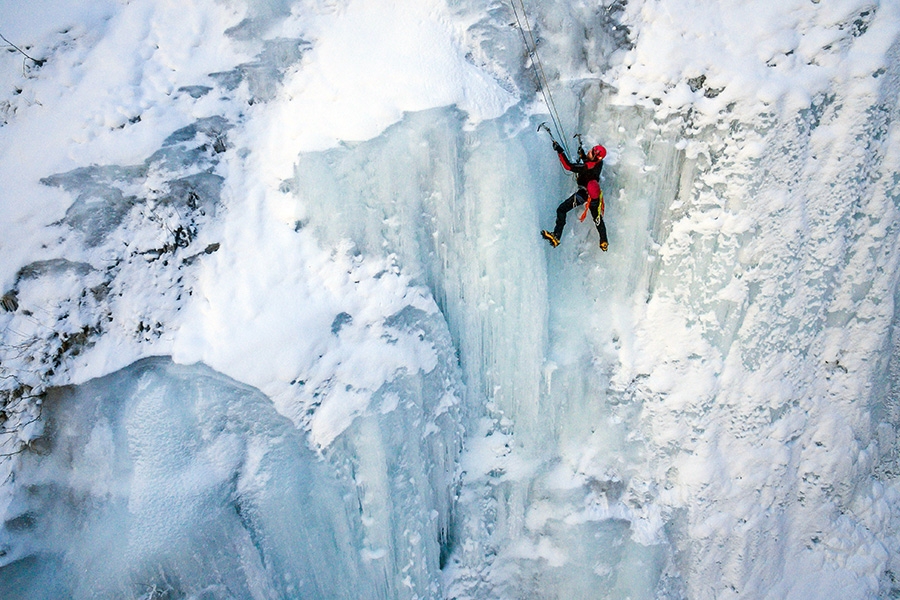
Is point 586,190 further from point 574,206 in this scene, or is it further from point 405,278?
point 405,278

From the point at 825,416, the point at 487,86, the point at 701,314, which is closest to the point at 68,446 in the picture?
the point at 487,86

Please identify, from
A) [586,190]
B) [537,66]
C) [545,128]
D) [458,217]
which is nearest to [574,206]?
[586,190]

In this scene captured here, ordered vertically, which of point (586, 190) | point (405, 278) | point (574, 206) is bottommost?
point (405, 278)

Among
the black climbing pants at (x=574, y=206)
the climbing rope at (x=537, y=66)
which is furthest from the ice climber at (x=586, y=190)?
the climbing rope at (x=537, y=66)

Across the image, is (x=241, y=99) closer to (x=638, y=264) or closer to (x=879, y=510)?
(x=638, y=264)

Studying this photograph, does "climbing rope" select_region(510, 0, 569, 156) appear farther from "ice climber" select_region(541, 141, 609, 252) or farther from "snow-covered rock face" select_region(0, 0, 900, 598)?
"ice climber" select_region(541, 141, 609, 252)

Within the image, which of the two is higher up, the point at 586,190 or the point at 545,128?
the point at 545,128

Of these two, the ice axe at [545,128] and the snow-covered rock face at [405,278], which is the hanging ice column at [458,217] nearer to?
the snow-covered rock face at [405,278]

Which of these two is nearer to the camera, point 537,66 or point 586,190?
point 586,190
